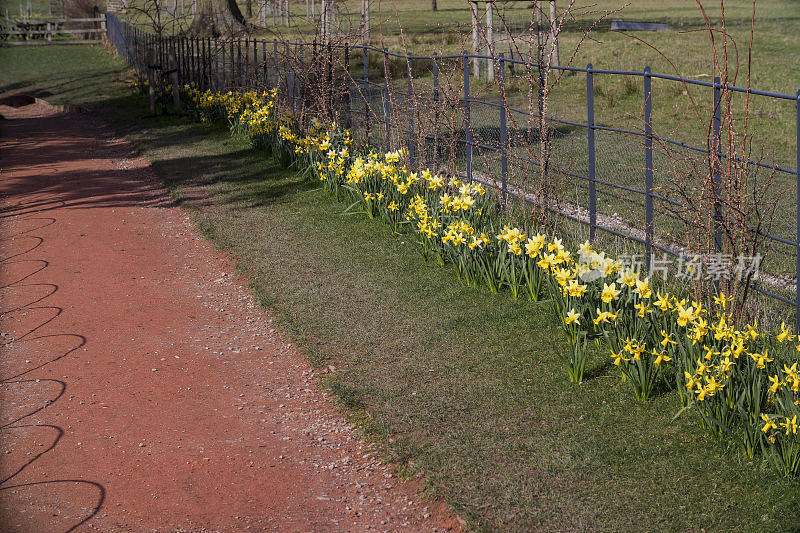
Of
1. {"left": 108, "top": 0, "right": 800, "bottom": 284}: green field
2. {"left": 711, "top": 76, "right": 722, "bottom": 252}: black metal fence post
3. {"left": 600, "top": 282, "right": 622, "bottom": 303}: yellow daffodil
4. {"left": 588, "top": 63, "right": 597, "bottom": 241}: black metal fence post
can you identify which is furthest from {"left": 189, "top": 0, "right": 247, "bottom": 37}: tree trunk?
{"left": 600, "top": 282, "right": 622, "bottom": 303}: yellow daffodil

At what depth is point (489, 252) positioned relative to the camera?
6594mm

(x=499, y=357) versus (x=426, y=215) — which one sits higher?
(x=426, y=215)

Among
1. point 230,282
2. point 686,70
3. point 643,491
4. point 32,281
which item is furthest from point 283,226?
point 686,70

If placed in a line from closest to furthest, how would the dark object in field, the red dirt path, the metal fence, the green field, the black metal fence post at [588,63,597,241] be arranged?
the red dirt path
the metal fence
the black metal fence post at [588,63,597,241]
the green field
the dark object in field

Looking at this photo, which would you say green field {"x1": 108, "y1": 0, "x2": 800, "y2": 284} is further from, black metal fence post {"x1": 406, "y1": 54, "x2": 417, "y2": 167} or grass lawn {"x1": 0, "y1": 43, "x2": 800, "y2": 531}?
grass lawn {"x1": 0, "y1": 43, "x2": 800, "y2": 531}

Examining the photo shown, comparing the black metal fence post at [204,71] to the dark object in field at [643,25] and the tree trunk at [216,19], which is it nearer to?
the tree trunk at [216,19]

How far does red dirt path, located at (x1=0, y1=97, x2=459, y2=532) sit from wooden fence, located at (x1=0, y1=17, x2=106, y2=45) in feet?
104

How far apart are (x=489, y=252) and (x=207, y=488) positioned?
123 inches

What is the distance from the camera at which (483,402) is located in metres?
4.86

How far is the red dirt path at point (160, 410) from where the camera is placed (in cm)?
393

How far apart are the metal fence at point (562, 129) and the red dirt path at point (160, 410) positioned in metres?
2.33

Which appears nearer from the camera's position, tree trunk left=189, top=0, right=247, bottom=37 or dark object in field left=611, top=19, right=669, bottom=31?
tree trunk left=189, top=0, right=247, bottom=37

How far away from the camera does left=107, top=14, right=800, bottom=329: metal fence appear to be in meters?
6.27

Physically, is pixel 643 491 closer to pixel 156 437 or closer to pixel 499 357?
pixel 499 357
